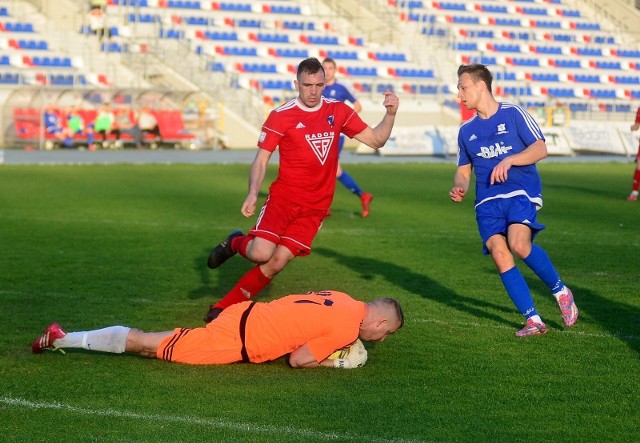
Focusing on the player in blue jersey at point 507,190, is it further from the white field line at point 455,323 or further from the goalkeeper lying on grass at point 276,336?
the goalkeeper lying on grass at point 276,336

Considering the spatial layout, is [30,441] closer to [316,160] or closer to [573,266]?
[316,160]

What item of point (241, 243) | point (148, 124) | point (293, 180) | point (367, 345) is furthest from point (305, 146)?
point (148, 124)

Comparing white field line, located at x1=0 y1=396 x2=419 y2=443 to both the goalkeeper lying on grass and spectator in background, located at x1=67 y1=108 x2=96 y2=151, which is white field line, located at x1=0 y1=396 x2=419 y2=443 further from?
spectator in background, located at x1=67 y1=108 x2=96 y2=151

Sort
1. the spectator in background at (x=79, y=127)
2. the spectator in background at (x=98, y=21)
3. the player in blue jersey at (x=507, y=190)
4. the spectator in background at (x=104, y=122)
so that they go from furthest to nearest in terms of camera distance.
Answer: the spectator in background at (x=98, y=21)
the spectator in background at (x=79, y=127)
the spectator in background at (x=104, y=122)
the player in blue jersey at (x=507, y=190)

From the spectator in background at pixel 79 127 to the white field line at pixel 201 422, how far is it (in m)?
31.1

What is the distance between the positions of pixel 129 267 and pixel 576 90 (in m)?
39.4

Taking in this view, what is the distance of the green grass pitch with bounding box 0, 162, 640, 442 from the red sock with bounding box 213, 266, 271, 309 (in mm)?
380

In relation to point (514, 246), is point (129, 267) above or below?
below

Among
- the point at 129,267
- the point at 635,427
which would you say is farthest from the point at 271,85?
the point at 635,427

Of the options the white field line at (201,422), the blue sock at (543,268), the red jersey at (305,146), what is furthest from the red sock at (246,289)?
the white field line at (201,422)

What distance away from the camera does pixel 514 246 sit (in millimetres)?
8203

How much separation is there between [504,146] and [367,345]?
181 cm

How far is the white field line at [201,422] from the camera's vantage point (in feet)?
18.0

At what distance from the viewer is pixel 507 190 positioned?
8336 mm
